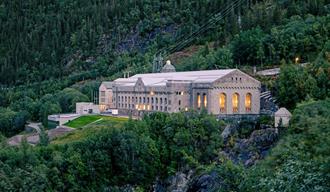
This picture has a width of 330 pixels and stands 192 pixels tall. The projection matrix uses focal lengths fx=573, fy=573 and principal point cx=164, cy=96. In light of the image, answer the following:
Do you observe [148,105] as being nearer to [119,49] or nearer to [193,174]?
[193,174]

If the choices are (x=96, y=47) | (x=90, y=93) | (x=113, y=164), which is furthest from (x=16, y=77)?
(x=113, y=164)

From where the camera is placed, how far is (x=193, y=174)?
50.3m

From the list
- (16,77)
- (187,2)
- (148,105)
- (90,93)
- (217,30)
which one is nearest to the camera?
(148,105)

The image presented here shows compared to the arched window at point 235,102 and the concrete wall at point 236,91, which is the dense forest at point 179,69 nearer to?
the concrete wall at point 236,91

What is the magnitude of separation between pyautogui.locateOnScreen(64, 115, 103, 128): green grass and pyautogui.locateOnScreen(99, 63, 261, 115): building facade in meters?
6.46

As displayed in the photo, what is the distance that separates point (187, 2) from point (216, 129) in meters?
84.8

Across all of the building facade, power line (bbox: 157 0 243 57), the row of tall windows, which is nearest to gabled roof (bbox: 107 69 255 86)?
the building facade

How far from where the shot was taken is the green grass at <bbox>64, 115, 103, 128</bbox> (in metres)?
72.1

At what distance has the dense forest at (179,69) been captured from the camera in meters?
40.9

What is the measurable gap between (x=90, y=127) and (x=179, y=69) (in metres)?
23.5

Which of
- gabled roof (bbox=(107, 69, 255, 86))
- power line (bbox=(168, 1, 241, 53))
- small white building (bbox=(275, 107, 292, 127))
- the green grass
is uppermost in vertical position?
power line (bbox=(168, 1, 241, 53))

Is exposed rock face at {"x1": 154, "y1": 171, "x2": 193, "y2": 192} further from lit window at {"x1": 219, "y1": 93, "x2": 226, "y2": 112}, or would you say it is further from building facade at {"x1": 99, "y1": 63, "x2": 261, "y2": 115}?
lit window at {"x1": 219, "y1": 93, "x2": 226, "y2": 112}

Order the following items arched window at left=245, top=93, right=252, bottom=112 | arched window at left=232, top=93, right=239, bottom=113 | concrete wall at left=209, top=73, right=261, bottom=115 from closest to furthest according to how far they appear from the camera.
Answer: concrete wall at left=209, top=73, right=261, bottom=115
arched window at left=232, top=93, right=239, bottom=113
arched window at left=245, top=93, right=252, bottom=112

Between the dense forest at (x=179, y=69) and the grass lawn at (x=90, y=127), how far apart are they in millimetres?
2706
